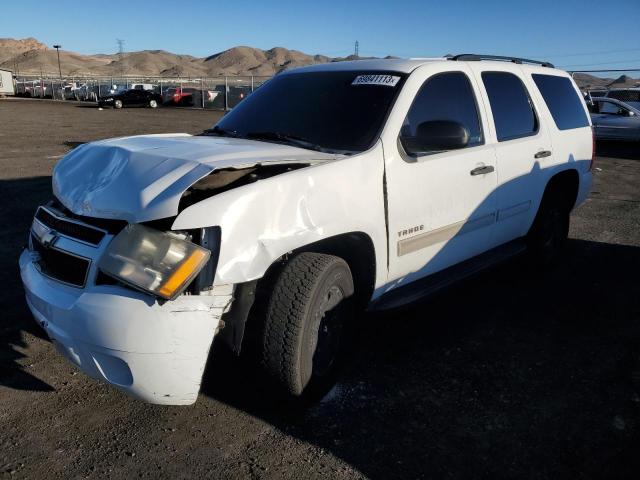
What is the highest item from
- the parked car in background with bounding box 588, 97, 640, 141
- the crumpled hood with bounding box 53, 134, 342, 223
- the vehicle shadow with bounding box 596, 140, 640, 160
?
the crumpled hood with bounding box 53, 134, 342, 223

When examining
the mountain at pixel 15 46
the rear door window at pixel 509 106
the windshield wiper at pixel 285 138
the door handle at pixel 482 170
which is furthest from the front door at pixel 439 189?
the mountain at pixel 15 46

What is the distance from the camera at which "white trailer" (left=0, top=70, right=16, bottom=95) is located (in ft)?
159

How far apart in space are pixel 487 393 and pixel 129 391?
1959 mm

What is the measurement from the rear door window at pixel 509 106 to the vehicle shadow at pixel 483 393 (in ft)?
4.54

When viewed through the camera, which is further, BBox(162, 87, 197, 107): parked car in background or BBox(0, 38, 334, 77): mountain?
BBox(0, 38, 334, 77): mountain

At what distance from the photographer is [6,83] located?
162 ft

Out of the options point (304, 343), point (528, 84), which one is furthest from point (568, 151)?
point (304, 343)

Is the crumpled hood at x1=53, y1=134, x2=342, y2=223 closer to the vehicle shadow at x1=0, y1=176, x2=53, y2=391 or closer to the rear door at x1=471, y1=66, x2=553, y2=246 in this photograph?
the vehicle shadow at x1=0, y1=176, x2=53, y2=391

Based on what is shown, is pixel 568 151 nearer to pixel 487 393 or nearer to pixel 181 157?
pixel 487 393

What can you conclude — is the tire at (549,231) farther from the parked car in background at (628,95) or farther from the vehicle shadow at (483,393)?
the parked car in background at (628,95)

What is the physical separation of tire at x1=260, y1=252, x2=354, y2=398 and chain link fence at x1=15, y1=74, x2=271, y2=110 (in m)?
27.3

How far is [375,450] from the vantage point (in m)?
2.65

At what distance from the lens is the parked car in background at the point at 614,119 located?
1598cm

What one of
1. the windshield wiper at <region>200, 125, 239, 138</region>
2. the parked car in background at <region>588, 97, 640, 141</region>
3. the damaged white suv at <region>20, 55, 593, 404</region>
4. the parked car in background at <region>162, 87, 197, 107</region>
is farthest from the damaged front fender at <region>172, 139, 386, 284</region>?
the parked car in background at <region>162, 87, 197, 107</region>
